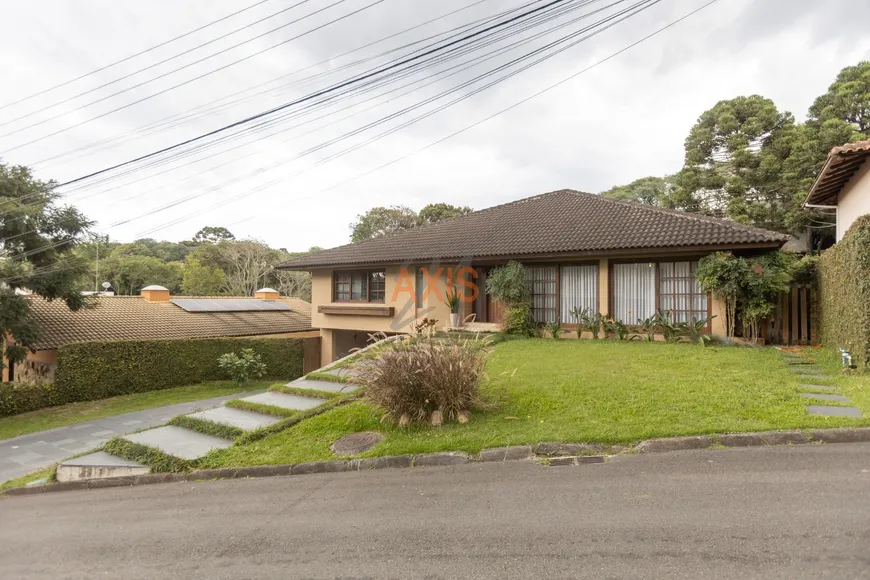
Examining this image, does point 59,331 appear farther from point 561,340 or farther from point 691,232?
point 691,232

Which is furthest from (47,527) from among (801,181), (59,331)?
(801,181)

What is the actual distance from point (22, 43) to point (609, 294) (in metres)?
14.7

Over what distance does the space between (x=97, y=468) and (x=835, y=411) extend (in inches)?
360

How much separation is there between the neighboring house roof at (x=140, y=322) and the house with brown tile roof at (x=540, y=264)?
18.3 feet

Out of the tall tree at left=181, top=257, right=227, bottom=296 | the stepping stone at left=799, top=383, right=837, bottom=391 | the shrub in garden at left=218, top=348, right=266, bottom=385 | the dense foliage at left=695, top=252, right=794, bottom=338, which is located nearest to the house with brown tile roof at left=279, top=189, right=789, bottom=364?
the dense foliage at left=695, top=252, right=794, bottom=338

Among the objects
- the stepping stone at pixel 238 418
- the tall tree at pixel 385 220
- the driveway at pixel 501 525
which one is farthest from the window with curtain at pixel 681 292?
the tall tree at pixel 385 220

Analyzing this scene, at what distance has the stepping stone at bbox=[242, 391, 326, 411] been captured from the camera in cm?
772

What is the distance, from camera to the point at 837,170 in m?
10.2

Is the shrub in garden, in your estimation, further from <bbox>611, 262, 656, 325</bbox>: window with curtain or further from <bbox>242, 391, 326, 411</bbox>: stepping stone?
<bbox>611, 262, 656, 325</bbox>: window with curtain

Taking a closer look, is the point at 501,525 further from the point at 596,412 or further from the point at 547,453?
the point at 596,412

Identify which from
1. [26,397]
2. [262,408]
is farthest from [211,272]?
[262,408]

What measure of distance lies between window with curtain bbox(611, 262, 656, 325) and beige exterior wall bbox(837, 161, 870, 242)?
4.00 metres

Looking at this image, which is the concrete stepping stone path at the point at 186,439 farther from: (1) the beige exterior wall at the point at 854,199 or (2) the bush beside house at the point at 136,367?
(1) the beige exterior wall at the point at 854,199

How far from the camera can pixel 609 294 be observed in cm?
1302
